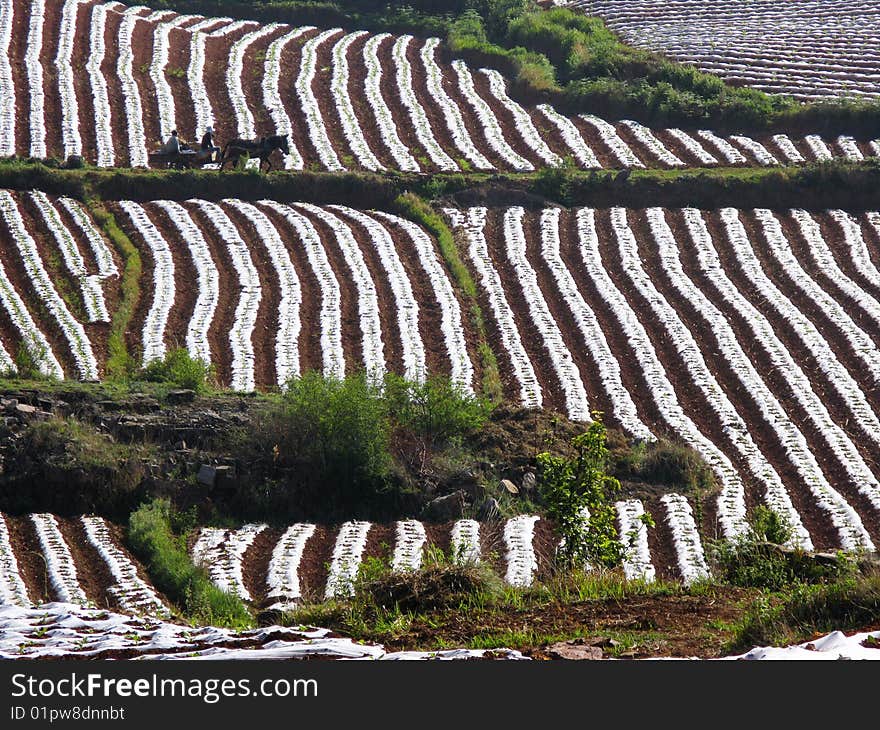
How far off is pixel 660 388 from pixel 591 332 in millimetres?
3515

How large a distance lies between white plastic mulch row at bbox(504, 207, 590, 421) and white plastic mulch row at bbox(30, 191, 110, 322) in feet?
31.9

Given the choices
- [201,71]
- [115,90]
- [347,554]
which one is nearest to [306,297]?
[347,554]

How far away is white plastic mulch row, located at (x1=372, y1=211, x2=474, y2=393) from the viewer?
82.8 ft

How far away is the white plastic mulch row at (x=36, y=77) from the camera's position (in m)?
38.5

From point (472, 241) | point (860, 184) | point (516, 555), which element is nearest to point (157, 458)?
point (516, 555)

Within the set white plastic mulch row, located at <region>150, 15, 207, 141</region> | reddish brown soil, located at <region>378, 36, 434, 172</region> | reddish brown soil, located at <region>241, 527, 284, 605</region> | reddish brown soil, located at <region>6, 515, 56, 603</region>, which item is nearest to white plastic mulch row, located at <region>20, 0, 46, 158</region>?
white plastic mulch row, located at <region>150, 15, 207, 141</region>

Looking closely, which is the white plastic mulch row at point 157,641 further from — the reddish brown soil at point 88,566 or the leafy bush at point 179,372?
the leafy bush at point 179,372

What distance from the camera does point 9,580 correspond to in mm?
14836

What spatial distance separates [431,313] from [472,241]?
6.13 metres

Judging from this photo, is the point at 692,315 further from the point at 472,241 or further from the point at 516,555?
the point at 516,555

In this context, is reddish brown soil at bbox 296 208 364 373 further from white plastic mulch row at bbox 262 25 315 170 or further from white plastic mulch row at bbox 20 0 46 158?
white plastic mulch row at bbox 20 0 46 158

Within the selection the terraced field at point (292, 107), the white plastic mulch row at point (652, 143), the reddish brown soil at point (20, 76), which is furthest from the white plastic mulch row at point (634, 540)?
the reddish brown soil at point (20, 76)

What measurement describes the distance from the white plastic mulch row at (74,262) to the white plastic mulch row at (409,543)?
11.3 meters

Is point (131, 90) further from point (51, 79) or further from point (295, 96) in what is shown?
point (295, 96)
